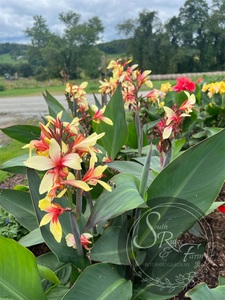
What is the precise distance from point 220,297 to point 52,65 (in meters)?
27.2

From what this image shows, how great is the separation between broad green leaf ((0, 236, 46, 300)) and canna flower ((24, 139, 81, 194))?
26 centimetres

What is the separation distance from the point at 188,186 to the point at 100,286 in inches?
16.0

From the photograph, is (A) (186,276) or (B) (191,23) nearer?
(A) (186,276)

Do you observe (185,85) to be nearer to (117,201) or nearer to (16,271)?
(117,201)

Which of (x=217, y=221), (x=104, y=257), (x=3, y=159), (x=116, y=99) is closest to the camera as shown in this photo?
(x=104, y=257)

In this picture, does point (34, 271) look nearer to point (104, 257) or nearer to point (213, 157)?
point (104, 257)

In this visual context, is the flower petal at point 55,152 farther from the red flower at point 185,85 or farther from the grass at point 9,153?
the grass at point 9,153

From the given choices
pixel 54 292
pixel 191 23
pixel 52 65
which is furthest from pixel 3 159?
pixel 191 23

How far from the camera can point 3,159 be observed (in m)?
2.96

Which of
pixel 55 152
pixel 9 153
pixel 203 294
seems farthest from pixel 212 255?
pixel 9 153

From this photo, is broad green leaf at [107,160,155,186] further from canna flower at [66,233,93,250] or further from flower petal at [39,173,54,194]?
flower petal at [39,173,54,194]

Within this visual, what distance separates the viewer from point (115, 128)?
123cm

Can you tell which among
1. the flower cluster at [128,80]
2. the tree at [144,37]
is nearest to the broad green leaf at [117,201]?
the flower cluster at [128,80]

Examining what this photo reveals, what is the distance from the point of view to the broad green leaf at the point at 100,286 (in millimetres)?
602
